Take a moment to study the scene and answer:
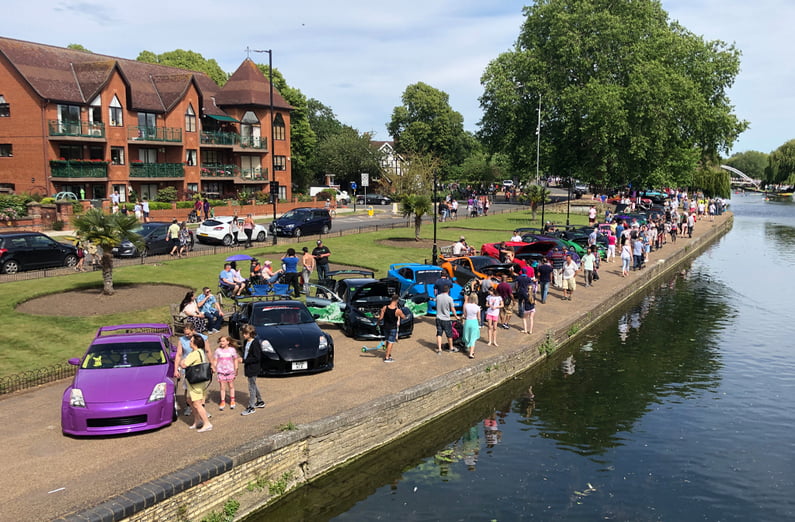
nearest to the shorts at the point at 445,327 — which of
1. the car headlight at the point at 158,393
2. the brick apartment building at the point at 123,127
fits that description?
the car headlight at the point at 158,393

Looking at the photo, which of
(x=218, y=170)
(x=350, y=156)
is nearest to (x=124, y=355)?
(x=218, y=170)

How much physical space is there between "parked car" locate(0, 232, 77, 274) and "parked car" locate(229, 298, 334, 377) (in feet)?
44.8

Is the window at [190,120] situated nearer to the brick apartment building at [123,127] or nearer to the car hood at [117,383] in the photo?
the brick apartment building at [123,127]

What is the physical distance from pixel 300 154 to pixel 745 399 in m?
73.8

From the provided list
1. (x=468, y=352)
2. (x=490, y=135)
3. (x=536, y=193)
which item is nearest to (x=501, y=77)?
(x=490, y=135)

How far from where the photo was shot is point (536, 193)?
54.6 metres

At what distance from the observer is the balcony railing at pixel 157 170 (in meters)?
50.4

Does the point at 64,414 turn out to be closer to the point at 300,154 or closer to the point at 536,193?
the point at 536,193

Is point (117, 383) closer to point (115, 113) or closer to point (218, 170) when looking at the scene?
point (115, 113)

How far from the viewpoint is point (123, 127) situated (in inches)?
1967

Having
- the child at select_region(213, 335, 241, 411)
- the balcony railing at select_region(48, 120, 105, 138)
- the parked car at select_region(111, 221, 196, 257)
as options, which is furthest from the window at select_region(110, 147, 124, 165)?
the child at select_region(213, 335, 241, 411)

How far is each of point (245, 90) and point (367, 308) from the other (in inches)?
1868

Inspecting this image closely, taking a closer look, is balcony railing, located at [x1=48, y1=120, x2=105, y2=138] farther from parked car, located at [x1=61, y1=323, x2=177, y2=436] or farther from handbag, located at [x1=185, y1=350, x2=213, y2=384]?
handbag, located at [x1=185, y1=350, x2=213, y2=384]

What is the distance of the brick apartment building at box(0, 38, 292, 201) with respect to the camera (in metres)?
45.9
